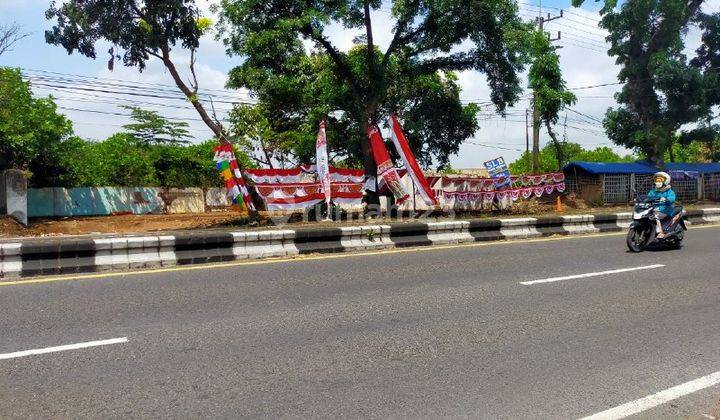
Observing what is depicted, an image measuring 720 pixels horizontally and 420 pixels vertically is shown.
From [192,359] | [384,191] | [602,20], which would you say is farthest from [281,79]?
[602,20]

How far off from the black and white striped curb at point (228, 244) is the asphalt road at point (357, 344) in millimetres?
848

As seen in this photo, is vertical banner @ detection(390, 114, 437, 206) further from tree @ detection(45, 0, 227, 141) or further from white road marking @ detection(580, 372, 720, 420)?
white road marking @ detection(580, 372, 720, 420)

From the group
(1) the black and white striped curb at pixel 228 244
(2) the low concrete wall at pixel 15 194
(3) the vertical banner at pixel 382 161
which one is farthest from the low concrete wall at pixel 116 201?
(3) the vertical banner at pixel 382 161

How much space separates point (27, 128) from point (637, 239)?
A: 20501mm

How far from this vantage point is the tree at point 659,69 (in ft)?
99.5

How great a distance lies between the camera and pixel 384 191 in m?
19.6

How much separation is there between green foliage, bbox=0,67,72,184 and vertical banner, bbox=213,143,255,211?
943 cm

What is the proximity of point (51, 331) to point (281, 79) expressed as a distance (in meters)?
13.7

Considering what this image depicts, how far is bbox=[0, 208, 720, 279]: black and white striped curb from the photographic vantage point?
884 cm

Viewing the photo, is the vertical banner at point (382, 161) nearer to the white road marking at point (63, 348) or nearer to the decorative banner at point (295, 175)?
the decorative banner at point (295, 175)

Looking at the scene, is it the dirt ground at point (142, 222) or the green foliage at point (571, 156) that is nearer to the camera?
the dirt ground at point (142, 222)

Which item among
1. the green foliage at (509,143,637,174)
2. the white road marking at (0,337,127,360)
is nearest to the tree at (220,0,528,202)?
the white road marking at (0,337,127,360)

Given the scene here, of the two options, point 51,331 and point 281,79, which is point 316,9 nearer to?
point 281,79

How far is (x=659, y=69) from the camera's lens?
98.6ft
